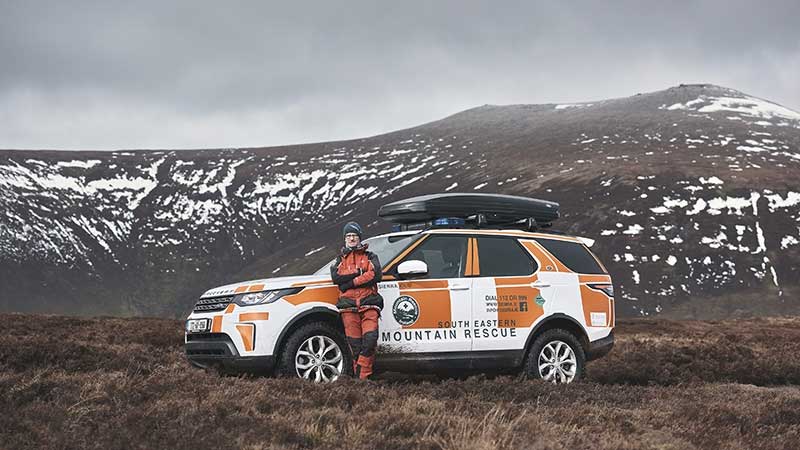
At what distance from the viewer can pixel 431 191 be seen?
119m

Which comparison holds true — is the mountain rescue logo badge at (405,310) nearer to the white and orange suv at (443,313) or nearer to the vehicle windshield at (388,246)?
the white and orange suv at (443,313)

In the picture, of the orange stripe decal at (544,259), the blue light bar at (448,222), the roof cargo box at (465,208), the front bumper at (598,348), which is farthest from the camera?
the front bumper at (598,348)

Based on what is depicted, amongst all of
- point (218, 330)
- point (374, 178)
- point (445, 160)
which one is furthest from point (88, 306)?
point (218, 330)

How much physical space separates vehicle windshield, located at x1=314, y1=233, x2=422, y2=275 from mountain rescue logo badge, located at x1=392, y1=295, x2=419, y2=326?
526 mm

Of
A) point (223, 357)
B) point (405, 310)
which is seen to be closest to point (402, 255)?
point (405, 310)

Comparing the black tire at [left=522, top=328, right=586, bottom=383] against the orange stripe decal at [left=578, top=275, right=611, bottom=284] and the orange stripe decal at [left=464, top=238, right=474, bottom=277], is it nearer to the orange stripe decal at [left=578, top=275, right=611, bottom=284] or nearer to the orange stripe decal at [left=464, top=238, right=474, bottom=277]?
the orange stripe decal at [left=578, top=275, right=611, bottom=284]

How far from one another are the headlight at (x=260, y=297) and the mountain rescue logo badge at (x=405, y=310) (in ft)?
4.08

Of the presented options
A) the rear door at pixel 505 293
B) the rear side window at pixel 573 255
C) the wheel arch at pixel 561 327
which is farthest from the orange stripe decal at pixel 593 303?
the rear door at pixel 505 293

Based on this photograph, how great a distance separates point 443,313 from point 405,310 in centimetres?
46

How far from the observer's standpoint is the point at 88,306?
110 metres

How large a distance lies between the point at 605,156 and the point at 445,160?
30.0 meters

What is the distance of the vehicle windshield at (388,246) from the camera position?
1009 cm

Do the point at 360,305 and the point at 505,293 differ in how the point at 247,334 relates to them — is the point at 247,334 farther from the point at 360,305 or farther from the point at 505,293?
the point at 505,293

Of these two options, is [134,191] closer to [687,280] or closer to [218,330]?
→ [687,280]
